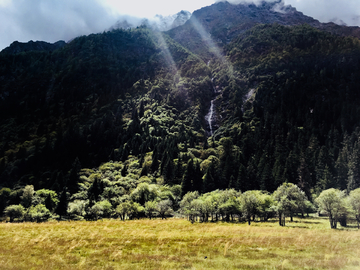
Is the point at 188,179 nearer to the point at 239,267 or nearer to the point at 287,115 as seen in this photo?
the point at 239,267

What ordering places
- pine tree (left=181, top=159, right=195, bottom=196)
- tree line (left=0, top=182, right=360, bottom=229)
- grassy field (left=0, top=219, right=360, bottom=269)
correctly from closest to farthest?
1. grassy field (left=0, top=219, right=360, bottom=269)
2. tree line (left=0, top=182, right=360, bottom=229)
3. pine tree (left=181, top=159, right=195, bottom=196)

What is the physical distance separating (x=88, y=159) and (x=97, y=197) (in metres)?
101

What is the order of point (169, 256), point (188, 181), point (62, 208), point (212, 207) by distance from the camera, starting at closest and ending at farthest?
point (169, 256) → point (212, 207) → point (62, 208) → point (188, 181)

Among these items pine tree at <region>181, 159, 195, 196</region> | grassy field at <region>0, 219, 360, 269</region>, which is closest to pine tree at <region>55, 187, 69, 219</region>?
pine tree at <region>181, 159, 195, 196</region>

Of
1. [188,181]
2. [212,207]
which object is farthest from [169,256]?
[188,181]

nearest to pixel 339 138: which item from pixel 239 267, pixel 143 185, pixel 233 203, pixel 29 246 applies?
pixel 233 203

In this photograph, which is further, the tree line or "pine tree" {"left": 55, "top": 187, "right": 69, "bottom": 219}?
"pine tree" {"left": 55, "top": 187, "right": 69, "bottom": 219}

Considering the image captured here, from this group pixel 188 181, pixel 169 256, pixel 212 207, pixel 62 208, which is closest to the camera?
pixel 169 256

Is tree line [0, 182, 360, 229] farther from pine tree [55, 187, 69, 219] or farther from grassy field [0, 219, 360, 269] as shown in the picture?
grassy field [0, 219, 360, 269]

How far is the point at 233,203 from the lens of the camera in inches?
2815

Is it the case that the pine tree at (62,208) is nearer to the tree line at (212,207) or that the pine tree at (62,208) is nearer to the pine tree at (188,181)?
the tree line at (212,207)

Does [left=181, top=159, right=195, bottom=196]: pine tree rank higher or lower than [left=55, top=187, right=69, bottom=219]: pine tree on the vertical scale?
higher

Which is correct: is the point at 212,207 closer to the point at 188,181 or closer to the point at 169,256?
the point at 169,256

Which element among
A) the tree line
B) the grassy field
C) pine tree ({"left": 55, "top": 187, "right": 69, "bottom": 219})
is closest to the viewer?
the grassy field
